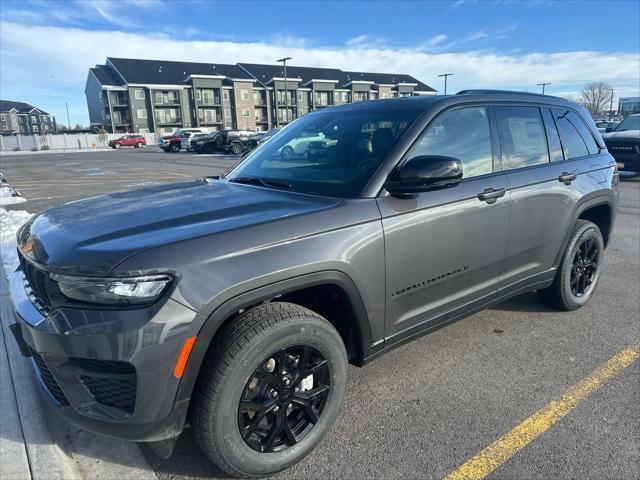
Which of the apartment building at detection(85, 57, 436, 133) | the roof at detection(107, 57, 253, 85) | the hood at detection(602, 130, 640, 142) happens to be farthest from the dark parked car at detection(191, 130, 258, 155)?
the roof at detection(107, 57, 253, 85)

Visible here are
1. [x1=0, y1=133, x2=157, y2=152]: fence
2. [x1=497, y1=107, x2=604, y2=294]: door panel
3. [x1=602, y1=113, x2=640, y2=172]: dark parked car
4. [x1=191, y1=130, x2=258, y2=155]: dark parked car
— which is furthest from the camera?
[x1=0, y1=133, x2=157, y2=152]: fence

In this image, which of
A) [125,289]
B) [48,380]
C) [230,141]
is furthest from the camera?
[230,141]

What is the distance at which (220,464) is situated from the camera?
6.88ft

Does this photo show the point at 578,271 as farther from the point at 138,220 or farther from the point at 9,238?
the point at 9,238

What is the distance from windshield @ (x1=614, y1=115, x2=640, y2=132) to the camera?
14024mm

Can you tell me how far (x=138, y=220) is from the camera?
90.5 inches

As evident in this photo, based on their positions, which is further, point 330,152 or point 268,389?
point 330,152

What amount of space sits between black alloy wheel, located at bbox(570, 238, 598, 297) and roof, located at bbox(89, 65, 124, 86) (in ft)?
236

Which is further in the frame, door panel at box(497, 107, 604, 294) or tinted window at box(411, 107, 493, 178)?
door panel at box(497, 107, 604, 294)

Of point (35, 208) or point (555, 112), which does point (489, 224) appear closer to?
point (555, 112)

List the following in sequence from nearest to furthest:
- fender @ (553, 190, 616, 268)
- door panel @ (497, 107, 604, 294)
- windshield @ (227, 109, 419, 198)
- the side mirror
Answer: the side mirror, windshield @ (227, 109, 419, 198), door panel @ (497, 107, 604, 294), fender @ (553, 190, 616, 268)

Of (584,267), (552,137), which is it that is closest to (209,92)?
(552,137)

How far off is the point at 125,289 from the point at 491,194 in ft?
7.61

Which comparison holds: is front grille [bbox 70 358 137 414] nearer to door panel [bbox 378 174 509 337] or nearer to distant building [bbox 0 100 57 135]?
door panel [bbox 378 174 509 337]
